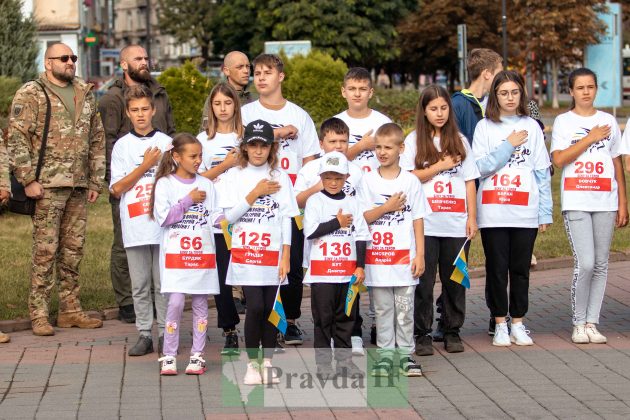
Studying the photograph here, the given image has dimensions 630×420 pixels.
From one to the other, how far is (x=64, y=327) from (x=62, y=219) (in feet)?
2.81

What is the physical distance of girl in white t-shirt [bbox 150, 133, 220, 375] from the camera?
812cm

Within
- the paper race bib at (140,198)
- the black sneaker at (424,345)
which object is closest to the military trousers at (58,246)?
the paper race bib at (140,198)

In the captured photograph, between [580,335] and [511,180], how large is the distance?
123cm

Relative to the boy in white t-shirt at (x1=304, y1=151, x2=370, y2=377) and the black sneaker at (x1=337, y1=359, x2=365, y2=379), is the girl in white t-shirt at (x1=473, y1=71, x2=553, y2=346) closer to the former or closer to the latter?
the boy in white t-shirt at (x1=304, y1=151, x2=370, y2=377)

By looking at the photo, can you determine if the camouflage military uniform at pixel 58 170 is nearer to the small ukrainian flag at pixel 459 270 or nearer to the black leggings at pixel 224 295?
the black leggings at pixel 224 295

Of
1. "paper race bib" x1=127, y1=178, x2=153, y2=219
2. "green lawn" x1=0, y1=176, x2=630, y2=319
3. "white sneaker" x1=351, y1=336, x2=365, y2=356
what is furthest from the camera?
"green lawn" x1=0, y1=176, x2=630, y2=319

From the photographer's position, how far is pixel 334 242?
796 cm

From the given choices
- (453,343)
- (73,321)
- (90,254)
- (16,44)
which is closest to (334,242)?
(453,343)

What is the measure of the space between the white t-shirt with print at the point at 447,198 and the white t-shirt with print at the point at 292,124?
0.82 metres

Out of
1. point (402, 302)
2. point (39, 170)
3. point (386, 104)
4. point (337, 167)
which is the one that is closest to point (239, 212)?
point (337, 167)

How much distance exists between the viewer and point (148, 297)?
8875mm

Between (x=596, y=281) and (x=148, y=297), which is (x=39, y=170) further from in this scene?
(x=596, y=281)

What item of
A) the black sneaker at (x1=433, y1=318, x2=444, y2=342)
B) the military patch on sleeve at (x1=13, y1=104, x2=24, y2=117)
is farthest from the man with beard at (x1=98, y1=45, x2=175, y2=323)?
the black sneaker at (x1=433, y1=318, x2=444, y2=342)

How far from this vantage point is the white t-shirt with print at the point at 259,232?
7938mm
